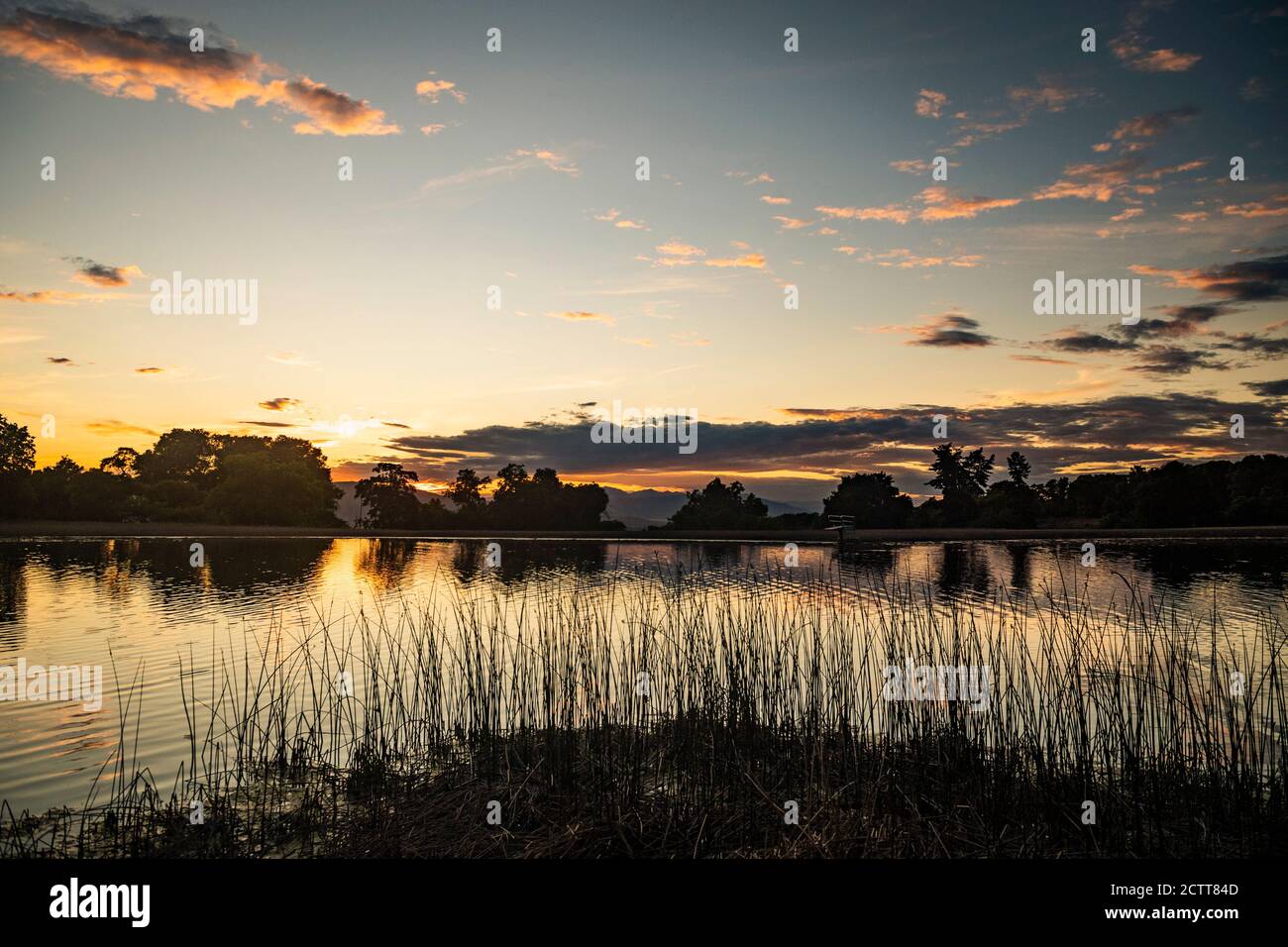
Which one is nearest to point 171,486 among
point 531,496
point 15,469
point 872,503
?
point 15,469

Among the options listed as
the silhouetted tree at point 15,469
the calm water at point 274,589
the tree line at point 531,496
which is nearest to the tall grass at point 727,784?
the calm water at point 274,589

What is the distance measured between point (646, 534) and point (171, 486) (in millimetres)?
50169

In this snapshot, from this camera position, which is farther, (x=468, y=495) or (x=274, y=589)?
(x=468, y=495)

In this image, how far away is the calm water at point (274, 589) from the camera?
10.4 meters

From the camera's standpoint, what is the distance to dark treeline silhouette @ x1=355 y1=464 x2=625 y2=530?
8175cm

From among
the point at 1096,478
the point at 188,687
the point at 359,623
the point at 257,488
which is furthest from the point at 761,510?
the point at 188,687

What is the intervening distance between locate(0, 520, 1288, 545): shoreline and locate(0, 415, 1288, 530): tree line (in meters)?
2.48

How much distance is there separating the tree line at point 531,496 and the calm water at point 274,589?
1969 cm

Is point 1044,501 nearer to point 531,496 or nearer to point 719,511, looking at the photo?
point 719,511

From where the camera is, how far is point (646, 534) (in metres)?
76.6
